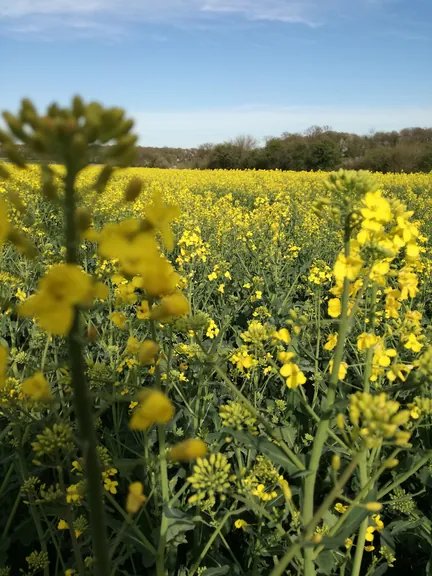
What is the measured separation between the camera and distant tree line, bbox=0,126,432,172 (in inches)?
1144

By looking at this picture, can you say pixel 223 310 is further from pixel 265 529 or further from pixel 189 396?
pixel 265 529

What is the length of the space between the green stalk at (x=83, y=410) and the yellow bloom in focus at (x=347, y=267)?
0.78 m

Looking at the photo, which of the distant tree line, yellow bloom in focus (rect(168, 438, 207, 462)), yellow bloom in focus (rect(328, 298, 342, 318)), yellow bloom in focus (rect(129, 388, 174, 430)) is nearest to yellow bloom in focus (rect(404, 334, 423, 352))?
yellow bloom in focus (rect(328, 298, 342, 318))

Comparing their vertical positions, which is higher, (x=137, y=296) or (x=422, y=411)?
(x=137, y=296)

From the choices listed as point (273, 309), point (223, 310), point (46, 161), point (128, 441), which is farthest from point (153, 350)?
point (273, 309)

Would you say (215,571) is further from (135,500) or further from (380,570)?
(135,500)

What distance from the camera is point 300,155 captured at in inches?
1266

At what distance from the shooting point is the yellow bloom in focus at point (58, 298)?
0.79 m

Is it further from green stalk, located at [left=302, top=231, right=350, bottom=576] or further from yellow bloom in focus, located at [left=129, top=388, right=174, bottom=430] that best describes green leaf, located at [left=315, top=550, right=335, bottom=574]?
yellow bloom in focus, located at [left=129, top=388, right=174, bottom=430]

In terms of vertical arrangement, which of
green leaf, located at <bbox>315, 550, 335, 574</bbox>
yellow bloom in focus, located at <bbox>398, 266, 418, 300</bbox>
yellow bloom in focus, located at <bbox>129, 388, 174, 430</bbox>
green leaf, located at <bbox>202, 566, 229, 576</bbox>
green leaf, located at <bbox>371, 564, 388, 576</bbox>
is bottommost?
green leaf, located at <bbox>371, 564, 388, 576</bbox>

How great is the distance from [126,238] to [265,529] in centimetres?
199

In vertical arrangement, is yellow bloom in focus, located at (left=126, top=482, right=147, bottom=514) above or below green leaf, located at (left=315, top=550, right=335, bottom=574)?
above

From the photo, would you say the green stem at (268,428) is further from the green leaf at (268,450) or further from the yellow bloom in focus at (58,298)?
the yellow bloom in focus at (58,298)

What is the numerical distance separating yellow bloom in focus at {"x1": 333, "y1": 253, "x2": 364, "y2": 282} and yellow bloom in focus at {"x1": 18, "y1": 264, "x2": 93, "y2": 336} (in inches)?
31.7
